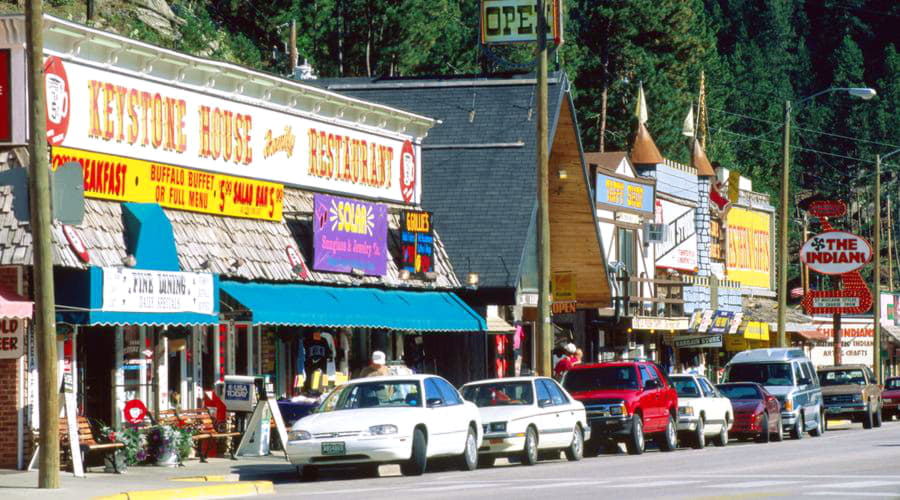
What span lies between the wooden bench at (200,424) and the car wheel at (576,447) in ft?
18.5

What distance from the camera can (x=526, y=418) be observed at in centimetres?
2727

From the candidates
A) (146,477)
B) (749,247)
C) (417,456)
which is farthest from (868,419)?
(146,477)

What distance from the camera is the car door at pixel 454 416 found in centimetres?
2492

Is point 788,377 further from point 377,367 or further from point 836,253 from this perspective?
point 836,253

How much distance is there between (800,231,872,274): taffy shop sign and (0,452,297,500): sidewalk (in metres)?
38.2

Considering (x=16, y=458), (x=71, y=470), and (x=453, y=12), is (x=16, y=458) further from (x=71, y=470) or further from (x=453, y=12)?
(x=453, y=12)

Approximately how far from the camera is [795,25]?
466ft

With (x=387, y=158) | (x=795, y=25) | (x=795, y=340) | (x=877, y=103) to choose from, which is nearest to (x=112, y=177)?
(x=387, y=158)

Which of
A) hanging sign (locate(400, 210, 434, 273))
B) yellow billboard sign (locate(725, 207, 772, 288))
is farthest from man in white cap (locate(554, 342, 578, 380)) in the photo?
yellow billboard sign (locate(725, 207, 772, 288))

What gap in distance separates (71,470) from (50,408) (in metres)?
3.28

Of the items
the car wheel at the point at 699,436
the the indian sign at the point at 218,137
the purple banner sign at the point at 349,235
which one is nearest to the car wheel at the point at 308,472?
the the indian sign at the point at 218,137

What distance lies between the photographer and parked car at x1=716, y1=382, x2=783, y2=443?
1414 inches

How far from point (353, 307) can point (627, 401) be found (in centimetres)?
526

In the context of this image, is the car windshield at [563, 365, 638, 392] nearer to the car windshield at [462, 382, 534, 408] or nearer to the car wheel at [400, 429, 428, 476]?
the car windshield at [462, 382, 534, 408]
